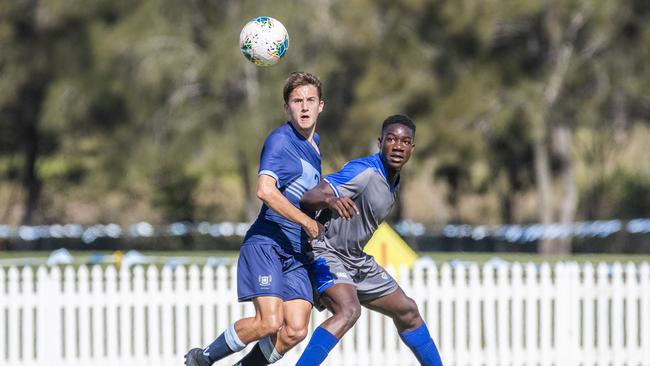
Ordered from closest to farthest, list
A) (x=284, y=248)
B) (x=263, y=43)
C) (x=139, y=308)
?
1. (x=284, y=248)
2. (x=263, y=43)
3. (x=139, y=308)

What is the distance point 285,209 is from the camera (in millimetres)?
6562

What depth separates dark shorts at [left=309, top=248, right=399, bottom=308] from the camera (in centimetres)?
715

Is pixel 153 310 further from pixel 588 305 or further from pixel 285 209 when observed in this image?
pixel 285 209

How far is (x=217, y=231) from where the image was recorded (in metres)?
29.6

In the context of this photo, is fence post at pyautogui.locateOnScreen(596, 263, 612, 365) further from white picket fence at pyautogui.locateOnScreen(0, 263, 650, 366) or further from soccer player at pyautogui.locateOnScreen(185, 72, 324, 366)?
soccer player at pyautogui.locateOnScreen(185, 72, 324, 366)

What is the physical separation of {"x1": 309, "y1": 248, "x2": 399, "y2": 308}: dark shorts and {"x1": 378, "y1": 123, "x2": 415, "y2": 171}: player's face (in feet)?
2.29

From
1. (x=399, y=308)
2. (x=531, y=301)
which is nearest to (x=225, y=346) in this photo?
(x=399, y=308)

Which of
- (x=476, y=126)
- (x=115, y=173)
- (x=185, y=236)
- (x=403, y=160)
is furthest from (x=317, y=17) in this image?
(x=403, y=160)

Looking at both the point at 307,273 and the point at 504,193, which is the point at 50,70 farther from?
the point at 307,273

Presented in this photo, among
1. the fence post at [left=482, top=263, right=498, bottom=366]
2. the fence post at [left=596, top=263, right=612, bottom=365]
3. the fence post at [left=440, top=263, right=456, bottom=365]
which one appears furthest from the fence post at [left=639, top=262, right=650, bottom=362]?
the fence post at [left=440, top=263, right=456, bottom=365]

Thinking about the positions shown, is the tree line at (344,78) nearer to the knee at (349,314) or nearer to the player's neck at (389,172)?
the player's neck at (389,172)

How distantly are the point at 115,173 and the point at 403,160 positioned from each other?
845 inches

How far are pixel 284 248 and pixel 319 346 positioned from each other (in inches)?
25.3

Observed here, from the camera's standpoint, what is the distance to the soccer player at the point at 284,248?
6875 millimetres
